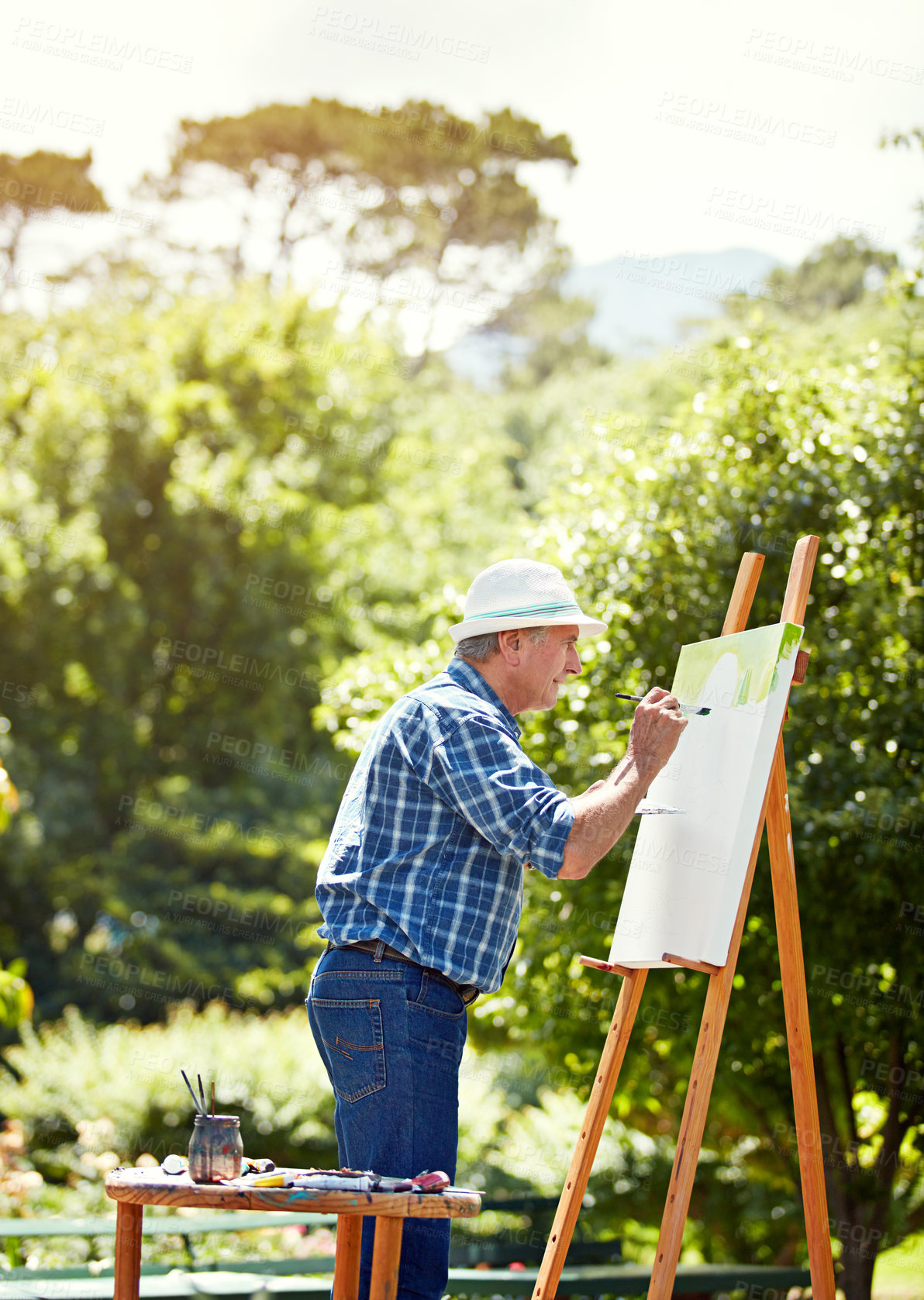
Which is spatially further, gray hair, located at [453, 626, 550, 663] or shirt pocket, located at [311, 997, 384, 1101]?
gray hair, located at [453, 626, 550, 663]

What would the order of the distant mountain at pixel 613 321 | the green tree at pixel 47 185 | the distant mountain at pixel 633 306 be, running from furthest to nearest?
the distant mountain at pixel 613 321
the distant mountain at pixel 633 306
the green tree at pixel 47 185

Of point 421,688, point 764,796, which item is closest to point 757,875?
point 764,796

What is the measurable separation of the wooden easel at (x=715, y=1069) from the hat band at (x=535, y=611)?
540 mm

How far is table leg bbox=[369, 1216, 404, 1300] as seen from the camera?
1.72 m

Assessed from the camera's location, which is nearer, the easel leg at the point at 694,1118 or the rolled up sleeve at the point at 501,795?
the rolled up sleeve at the point at 501,795

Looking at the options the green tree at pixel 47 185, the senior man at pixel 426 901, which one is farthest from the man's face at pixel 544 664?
the green tree at pixel 47 185

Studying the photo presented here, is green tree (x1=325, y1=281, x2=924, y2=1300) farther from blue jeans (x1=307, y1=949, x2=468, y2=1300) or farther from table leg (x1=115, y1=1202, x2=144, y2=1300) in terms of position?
table leg (x1=115, y1=1202, x2=144, y2=1300)

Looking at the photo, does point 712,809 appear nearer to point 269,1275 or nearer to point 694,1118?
point 694,1118

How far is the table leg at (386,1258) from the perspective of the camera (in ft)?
5.63

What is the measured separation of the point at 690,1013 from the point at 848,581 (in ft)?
4.84

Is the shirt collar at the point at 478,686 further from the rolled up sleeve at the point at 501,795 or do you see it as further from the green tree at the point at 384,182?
the green tree at the point at 384,182

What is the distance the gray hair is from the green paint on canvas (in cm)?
51

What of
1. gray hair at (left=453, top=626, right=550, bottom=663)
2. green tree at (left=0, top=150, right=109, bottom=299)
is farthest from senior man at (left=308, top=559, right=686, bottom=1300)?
green tree at (left=0, top=150, right=109, bottom=299)

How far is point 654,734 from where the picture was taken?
2066 mm
